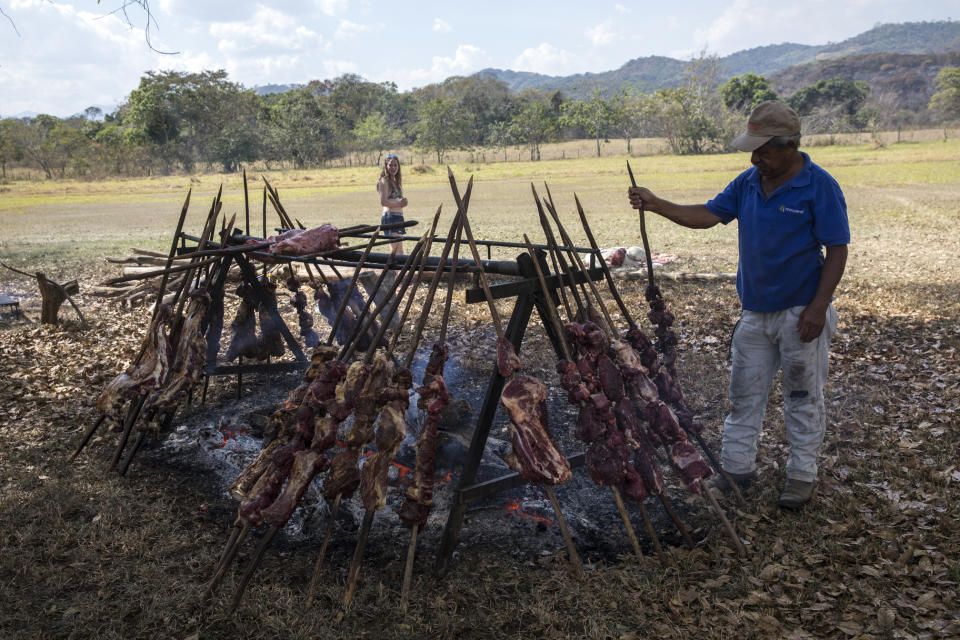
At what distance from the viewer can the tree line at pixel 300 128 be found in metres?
54.6

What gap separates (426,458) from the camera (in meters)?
3.46

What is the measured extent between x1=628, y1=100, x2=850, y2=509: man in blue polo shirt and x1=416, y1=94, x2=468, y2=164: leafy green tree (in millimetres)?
56850

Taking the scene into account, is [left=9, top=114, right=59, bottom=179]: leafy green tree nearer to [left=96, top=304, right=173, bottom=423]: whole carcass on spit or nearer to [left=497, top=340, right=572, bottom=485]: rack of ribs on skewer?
[left=96, top=304, right=173, bottom=423]: whole carcass on spit

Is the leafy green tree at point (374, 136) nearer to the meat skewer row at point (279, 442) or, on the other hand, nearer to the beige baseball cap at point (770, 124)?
the meat skewer row at point (279, 442)

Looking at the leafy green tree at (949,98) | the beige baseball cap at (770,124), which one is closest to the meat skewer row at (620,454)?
the beige baseball cap at (770,124)

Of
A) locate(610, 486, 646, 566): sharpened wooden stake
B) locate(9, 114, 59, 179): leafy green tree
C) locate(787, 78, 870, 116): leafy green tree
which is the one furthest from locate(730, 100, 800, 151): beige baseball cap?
locate(787, 78, 870, 116): leafy green tree

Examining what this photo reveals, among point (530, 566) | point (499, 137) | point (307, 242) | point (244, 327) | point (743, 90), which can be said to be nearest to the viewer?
point (530, 566)

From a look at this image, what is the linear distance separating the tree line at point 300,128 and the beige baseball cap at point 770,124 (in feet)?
175

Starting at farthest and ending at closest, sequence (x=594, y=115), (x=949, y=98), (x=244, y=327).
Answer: (x=949, y=98) → (x=594, y=115) → (x=244, y=327)

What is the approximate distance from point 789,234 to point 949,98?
8229 centimetres

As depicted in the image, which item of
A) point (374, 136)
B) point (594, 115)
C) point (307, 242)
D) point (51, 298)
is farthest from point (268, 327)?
point (594, 115)

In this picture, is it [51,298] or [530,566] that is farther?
[51,298]

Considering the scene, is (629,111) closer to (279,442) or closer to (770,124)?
(770,124)

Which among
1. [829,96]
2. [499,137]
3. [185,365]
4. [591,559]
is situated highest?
[829,96]
